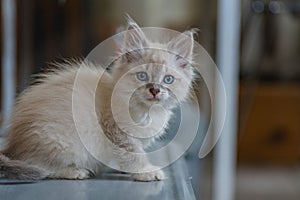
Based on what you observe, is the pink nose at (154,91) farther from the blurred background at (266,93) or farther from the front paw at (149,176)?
the blurred background at (266,93)

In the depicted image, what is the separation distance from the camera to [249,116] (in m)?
2.69

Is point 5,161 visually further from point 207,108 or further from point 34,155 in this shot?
point 207,108

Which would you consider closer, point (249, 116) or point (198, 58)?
point (198, 58)

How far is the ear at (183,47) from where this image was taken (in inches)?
23.2

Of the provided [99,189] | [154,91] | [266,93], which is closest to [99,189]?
[99,189]

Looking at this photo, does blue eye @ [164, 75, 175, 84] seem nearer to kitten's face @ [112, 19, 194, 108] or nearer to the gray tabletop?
kitten's face @ [112, 19, 194, 108]

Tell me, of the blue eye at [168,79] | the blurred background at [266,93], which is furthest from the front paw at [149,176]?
the blurred background at [266,93]

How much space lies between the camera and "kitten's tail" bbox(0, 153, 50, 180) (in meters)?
0.59

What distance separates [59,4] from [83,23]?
380mm

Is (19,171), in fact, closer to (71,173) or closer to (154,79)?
(71,173)

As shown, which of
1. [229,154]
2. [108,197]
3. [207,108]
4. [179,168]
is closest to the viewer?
[108,197]

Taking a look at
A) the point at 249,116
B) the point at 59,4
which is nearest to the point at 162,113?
the point at 59,4

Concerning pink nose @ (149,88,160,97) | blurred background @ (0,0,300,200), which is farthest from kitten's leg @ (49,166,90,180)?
blurred background @ (0,0,300,200)

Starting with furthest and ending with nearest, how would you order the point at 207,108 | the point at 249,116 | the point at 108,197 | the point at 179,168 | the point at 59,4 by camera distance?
1. the point at 249,116
2. the point at 59,4
3. the point at 207,108
4. the point at 179,168
5. the point at 108,197
